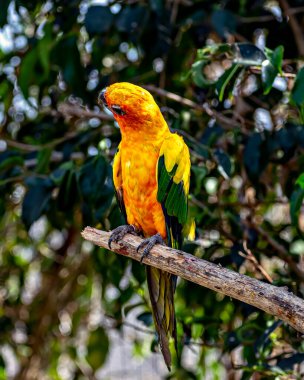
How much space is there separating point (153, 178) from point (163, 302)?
0.37 m

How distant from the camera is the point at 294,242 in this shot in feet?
7.86

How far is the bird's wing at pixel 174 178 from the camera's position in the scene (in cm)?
189

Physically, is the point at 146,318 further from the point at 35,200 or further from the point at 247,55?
the point at 247,55

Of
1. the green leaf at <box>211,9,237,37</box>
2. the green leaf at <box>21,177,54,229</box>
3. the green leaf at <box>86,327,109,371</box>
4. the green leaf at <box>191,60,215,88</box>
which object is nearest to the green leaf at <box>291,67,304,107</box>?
the green leaf at <box>191,60,215,88</box>

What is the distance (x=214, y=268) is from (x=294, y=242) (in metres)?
0.89

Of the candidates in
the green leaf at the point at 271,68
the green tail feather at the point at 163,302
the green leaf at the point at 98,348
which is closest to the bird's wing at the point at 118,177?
the green tail feather at the point at 163,302

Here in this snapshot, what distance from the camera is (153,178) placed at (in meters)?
1.94

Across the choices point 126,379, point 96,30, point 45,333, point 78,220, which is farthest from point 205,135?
point 126,379

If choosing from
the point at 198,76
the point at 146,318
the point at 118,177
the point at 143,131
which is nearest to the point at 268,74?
the point at 198,76

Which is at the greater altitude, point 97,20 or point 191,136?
point 97,20

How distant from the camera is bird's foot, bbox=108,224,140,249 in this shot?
5.83ft

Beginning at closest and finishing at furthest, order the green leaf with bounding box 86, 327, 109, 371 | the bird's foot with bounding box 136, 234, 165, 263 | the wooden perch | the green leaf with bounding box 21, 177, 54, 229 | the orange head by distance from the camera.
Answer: the wooden perch, the bird's foot with bounding box 136, 234, 165, 263, the orange head, the green leaf with bounding box 21, 177, 54, 229, the green leaf with bounding box 86, 327, 109, 371

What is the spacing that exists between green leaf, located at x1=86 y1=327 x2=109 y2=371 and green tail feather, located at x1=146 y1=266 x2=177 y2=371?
1.15 m

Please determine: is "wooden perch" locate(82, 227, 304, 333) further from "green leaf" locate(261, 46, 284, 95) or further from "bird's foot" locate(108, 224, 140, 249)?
"green leaf" locate(261, 46, 284, 95)
